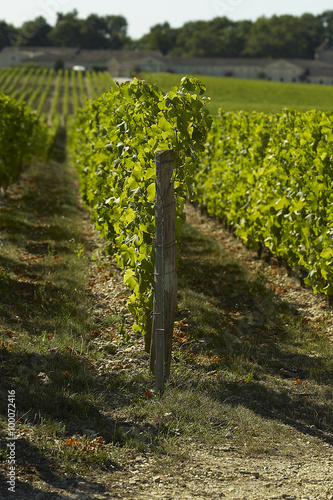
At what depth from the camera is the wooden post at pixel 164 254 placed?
488 centimetres

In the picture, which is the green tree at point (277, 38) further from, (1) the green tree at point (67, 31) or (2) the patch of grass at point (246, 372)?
(2) the patch of grass at point (246, 372)

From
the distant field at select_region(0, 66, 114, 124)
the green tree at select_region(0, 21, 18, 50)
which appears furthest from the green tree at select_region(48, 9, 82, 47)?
the distant field at select_region(0, 66, 114, 124)

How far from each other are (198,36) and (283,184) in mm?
118811

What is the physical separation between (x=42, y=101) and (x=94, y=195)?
55.9m

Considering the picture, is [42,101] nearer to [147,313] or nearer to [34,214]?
[34,214]

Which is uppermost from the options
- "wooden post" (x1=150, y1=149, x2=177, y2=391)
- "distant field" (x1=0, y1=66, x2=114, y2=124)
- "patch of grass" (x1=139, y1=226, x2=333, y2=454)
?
"distant field" (x1=0, y1=66, x2=114, y2=124)

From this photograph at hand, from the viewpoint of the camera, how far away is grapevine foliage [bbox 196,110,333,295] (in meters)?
7.54

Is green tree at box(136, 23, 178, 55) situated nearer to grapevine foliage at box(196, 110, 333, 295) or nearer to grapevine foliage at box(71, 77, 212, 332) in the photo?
grapevine foliage at box(196, 110, 333, 295)

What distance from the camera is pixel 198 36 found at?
388 feet

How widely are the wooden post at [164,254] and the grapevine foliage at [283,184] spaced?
2.79 meters

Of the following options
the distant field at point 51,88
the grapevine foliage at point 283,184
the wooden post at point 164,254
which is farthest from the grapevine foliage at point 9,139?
the distant field at point 51,88

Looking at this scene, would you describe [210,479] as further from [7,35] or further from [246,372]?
[7,35]

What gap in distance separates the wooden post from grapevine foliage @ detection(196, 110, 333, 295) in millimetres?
2792

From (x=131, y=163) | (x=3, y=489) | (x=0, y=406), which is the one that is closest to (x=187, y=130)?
(x=131, y=163)
